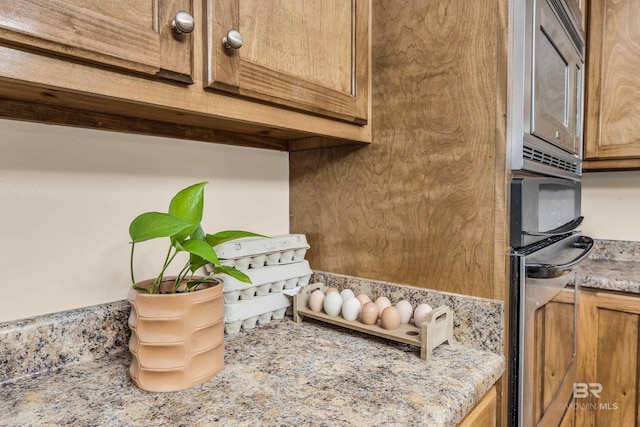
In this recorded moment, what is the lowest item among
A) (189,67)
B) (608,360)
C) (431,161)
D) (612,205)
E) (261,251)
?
(608,360)

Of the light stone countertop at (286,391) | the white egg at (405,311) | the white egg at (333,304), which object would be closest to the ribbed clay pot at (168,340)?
the light stone countertop at (286,391)

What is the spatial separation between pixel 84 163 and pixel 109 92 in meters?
0.32

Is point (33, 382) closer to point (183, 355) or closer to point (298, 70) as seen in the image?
point (183, 355)

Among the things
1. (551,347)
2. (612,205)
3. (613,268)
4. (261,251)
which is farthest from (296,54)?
(612,205)

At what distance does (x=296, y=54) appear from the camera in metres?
0.78

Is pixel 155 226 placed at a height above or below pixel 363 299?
above

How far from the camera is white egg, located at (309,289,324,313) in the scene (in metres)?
0.98

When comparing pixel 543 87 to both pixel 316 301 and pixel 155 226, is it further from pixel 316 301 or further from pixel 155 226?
pixel 155 226

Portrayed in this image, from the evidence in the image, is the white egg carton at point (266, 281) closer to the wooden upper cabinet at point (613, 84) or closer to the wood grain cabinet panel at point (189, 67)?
the wood grain cabinet panel at point (189, 67)

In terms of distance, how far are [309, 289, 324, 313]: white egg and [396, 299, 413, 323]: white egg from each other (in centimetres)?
20

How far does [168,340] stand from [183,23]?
1.69ft

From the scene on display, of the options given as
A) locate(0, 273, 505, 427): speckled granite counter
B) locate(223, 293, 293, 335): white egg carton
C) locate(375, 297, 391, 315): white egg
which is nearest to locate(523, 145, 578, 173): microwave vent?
locate(0, 273, 505, 427): speckled granite counter

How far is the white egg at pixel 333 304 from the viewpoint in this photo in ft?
3.06

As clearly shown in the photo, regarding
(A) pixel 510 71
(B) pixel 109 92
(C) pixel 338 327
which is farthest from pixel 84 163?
(A) pixel 510 71
